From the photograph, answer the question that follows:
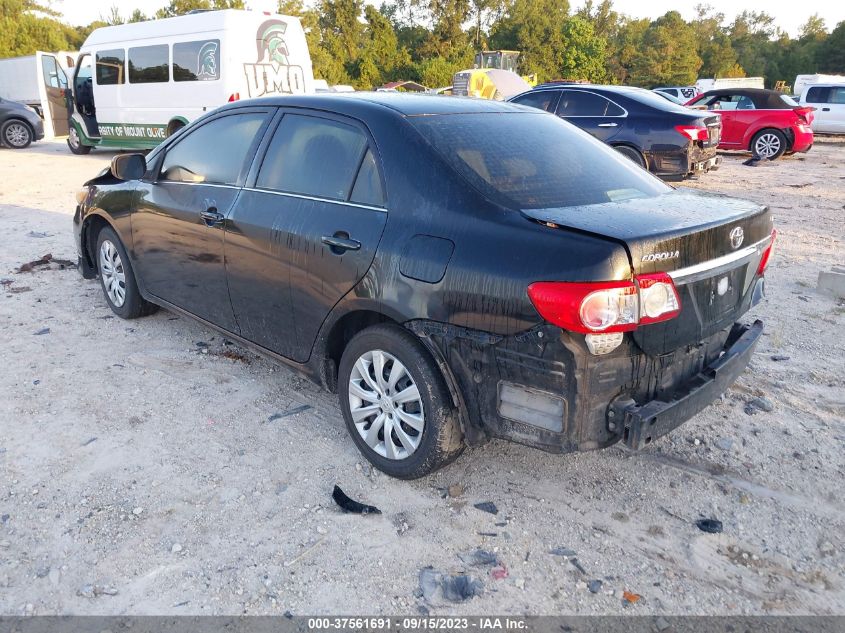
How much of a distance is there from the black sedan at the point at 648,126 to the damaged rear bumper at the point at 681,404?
7.31 m

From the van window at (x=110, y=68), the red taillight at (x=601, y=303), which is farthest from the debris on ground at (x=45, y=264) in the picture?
the van window at (x=110, y=68)

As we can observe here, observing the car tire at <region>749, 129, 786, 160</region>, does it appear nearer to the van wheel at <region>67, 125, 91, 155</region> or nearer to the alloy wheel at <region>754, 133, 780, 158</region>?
the alloy wheel at <region>754, 133, 780, 158</region>

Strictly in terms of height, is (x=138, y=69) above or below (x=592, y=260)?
above

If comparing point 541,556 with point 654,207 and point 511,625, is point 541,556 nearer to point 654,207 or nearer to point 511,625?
point 511,625

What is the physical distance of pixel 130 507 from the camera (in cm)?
301

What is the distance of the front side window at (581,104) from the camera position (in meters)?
10.8

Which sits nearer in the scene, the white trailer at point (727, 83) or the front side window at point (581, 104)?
the front side window at point (581, 104)

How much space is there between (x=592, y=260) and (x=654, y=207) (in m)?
0.78

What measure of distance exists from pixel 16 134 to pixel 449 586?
20.9 meters

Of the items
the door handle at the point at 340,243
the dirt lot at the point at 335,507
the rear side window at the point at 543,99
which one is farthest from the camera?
the rear side window at the point at 543,99

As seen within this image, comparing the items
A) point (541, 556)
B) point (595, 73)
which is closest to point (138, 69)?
point (541, 556)

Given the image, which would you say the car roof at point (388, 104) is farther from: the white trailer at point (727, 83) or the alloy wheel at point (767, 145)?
the white trailer at point (727, 83)

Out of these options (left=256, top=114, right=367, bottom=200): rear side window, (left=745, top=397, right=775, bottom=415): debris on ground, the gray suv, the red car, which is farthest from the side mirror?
the gray suv

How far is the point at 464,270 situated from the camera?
8.87 feet
